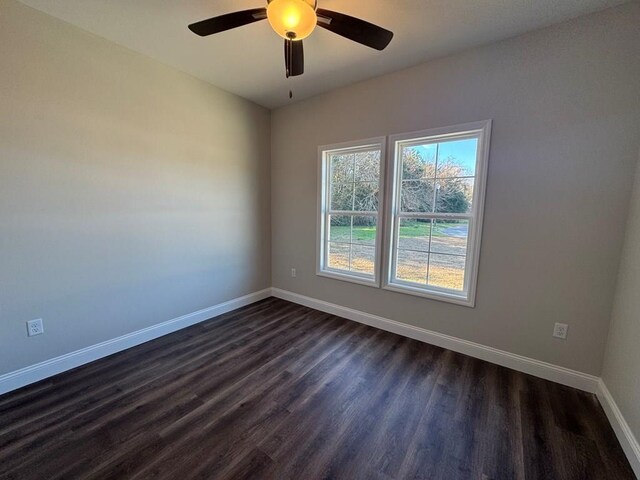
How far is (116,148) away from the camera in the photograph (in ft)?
7.38

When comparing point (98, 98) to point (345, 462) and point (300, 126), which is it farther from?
point (345, 462)

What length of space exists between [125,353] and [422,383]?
2.58 m

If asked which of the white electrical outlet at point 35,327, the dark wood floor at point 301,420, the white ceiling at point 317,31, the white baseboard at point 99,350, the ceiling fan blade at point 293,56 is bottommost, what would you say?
the dark wood floor at point 301,420

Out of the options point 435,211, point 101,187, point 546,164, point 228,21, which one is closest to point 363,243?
point 435,211

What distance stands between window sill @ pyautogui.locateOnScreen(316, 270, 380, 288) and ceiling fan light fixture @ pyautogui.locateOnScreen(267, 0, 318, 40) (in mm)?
2303

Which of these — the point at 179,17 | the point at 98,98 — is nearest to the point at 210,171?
the point at 98,98

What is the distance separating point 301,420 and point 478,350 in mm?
1694

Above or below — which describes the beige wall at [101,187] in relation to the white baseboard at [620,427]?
above

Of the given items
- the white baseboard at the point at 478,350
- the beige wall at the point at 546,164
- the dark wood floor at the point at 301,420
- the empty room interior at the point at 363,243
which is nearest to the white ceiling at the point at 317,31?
the empty room interior at the point at 363,243

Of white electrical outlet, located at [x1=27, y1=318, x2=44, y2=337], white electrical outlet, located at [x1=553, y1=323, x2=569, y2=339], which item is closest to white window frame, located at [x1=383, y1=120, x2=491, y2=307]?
white electrical outlet, located at [x1=553, y1=323, x2=569, y2=339]

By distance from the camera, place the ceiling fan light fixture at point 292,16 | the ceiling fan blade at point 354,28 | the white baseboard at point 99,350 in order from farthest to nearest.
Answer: the white baseboard at point 99,350 < the ceiling fan blade at point 354,28 < the ceiling fan light fixture at point 292,16

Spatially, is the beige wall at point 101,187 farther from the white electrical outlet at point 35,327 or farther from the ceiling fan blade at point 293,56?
the ceiling fan blade at point 293,56

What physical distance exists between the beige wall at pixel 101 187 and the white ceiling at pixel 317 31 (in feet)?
0.76

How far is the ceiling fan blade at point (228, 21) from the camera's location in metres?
1.43
